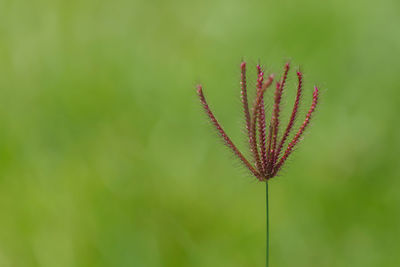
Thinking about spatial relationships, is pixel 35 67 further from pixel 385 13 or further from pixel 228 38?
pixel 385 13

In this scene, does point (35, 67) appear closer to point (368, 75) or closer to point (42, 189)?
point (42, 189)

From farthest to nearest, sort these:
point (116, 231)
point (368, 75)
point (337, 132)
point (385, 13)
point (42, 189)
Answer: point (385, 13) < point (368, 75) < point (337, 132) < point (42, 189) < point (116, 231)

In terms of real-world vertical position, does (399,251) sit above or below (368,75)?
below

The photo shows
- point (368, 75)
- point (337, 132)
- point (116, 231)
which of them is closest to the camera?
point (116, 231)

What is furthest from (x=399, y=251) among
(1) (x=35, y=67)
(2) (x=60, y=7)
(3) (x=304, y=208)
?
(2) (x=60, y=7)


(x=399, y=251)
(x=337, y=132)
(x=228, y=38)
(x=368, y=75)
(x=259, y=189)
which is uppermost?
(x=228, y=38)

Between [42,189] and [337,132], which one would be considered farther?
[337,132]
